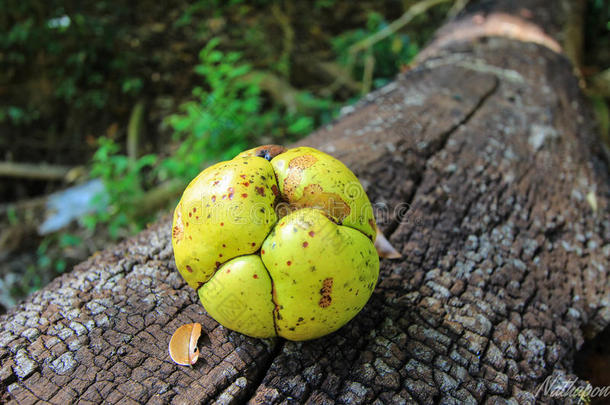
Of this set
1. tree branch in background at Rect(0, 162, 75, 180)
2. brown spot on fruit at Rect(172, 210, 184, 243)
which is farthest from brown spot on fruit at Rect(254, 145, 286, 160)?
tree branch in background at Rect(0, 162, 75, 180)

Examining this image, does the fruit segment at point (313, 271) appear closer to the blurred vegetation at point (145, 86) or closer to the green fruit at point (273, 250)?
the green fruit at point (273, 250)

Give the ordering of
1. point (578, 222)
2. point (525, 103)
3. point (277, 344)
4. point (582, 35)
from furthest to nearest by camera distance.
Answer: point (582, 35)
point (525, 103)
point (578, 222)
point (277, 344)

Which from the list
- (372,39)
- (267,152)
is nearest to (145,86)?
(372,39)

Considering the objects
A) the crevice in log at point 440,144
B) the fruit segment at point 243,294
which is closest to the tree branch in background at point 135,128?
the crevice in log at point 440,144

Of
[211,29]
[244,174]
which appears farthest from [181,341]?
[211,29]

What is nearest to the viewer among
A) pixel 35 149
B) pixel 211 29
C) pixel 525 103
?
pixel 525 103

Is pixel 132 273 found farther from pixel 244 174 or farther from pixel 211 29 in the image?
pixel 211 29

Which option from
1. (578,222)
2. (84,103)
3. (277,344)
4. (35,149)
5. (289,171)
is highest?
(289,171)
